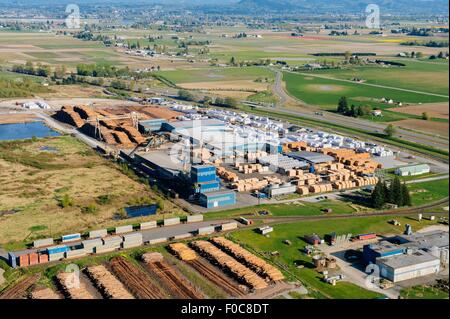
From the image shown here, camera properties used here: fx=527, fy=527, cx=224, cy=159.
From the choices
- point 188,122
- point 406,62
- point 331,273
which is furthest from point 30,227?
point 406,62

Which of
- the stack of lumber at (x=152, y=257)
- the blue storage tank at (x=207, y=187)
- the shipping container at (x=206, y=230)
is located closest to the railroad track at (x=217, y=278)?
the stack of lumber at (x=152, y=257)

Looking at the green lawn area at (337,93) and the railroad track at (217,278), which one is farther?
the green lawn area at (337,93)

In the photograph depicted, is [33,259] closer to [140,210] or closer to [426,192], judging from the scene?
[140,210]

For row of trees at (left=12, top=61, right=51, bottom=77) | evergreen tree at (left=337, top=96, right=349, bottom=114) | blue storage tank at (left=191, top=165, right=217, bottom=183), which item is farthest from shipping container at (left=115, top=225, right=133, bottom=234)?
row of trees at (left=12, top=61, right=51, bottom=77)

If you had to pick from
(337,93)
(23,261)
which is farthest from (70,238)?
(337,93)

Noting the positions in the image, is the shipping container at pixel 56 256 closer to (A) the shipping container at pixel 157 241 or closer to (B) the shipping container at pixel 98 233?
(B) the shipping container at pixel 98 233

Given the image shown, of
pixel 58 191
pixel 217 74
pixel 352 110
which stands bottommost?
pixel 58 191

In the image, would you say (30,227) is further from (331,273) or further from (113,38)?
(113,38)
